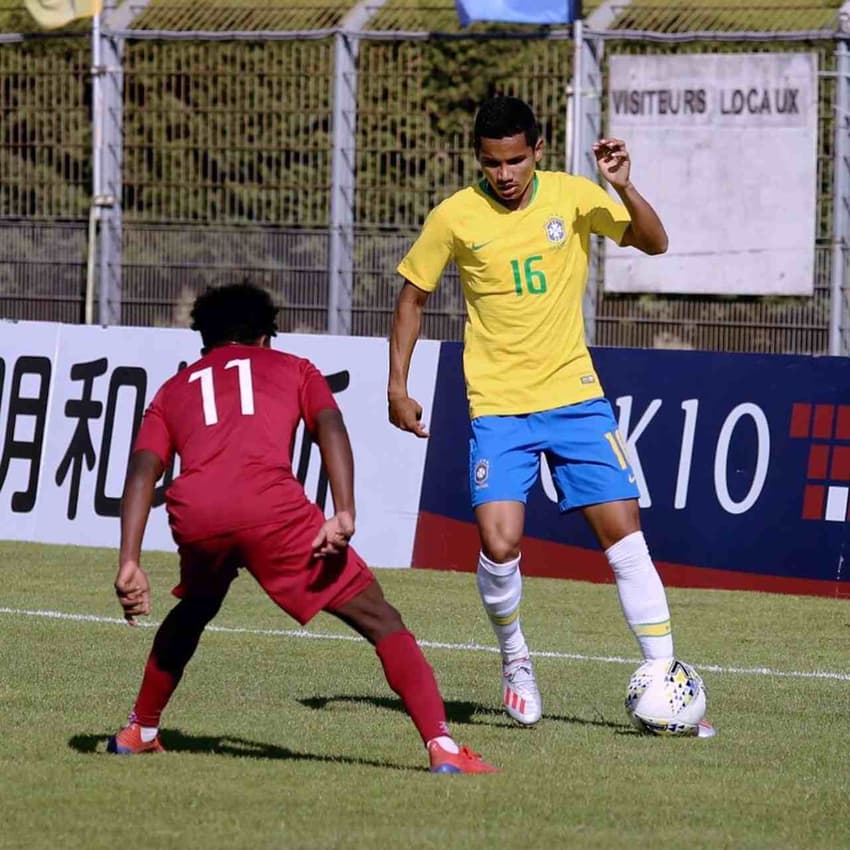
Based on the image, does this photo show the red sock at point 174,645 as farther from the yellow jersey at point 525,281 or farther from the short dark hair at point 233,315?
the yellow jersey at point 525,281

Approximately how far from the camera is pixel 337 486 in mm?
6793

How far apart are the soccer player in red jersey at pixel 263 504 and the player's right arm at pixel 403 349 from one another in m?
1.20

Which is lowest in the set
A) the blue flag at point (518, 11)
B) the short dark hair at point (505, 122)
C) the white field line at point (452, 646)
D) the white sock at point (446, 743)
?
the white field line at point (452, 646)

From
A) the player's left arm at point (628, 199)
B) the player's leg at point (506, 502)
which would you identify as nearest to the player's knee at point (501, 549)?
the player's leg at point (506, 502)

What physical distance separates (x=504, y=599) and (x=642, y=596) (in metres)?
0.50

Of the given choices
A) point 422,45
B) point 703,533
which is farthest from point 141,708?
point 422,45

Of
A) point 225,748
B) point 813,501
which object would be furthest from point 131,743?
point 813,501

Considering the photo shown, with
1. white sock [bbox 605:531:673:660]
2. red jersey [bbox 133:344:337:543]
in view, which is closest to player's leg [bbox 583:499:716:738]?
white sock [bbox 605:531:673:660]

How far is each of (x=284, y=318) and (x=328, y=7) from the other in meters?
2.59

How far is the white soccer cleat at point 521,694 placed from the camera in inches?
321

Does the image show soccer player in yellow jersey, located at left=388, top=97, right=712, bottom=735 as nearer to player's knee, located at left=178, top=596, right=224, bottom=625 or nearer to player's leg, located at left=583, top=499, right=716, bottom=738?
player's leg, located at left=583, top=499, right=716, bottom=738

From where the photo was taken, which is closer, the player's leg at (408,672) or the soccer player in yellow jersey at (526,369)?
the player's leg at (408,672)

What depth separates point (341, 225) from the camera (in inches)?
716

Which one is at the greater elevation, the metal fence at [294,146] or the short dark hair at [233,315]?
the metal fence at [294,146]
